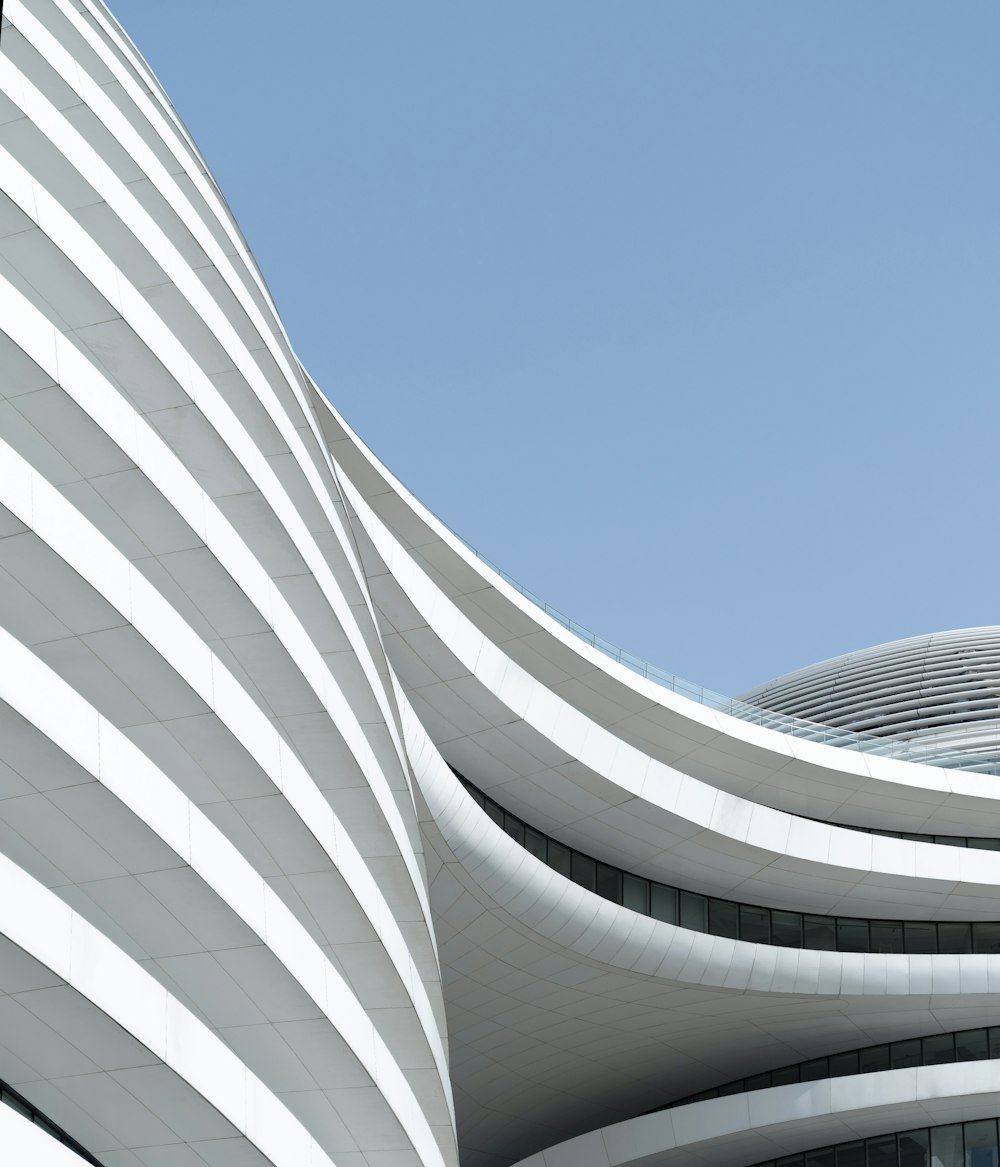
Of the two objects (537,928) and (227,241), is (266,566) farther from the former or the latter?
(537,928)

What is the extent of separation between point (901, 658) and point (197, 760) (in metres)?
60.2

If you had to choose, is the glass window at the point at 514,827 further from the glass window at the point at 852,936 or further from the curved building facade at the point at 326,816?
the glass window at the point at 852,936

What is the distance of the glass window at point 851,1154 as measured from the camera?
34.7 meters

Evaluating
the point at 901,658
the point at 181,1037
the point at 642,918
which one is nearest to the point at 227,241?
the point at 181,1037

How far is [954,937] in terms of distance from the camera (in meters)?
35.0

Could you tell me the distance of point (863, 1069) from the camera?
3534 centimetres

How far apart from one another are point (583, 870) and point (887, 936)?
8.70m

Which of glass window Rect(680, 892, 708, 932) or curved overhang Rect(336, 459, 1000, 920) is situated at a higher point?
curved overhang Rect(336, 459, 1000, 920)

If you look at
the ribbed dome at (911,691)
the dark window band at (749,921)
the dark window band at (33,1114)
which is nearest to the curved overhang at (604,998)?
the dark window band at (749,921)

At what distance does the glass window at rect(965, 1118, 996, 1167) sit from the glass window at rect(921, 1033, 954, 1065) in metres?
1.56

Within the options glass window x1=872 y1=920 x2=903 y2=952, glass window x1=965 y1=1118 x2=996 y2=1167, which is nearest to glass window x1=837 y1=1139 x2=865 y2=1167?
glass window x1=965 y1=1118 x2=996 y2=1167

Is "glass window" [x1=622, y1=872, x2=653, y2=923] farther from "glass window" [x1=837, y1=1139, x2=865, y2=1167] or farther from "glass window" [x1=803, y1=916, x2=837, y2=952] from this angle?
"glass window" [x1=837, y1=1139, x2=865, y2=1167]

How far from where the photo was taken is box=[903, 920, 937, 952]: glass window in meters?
34.7

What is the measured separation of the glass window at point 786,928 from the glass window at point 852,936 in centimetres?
109
